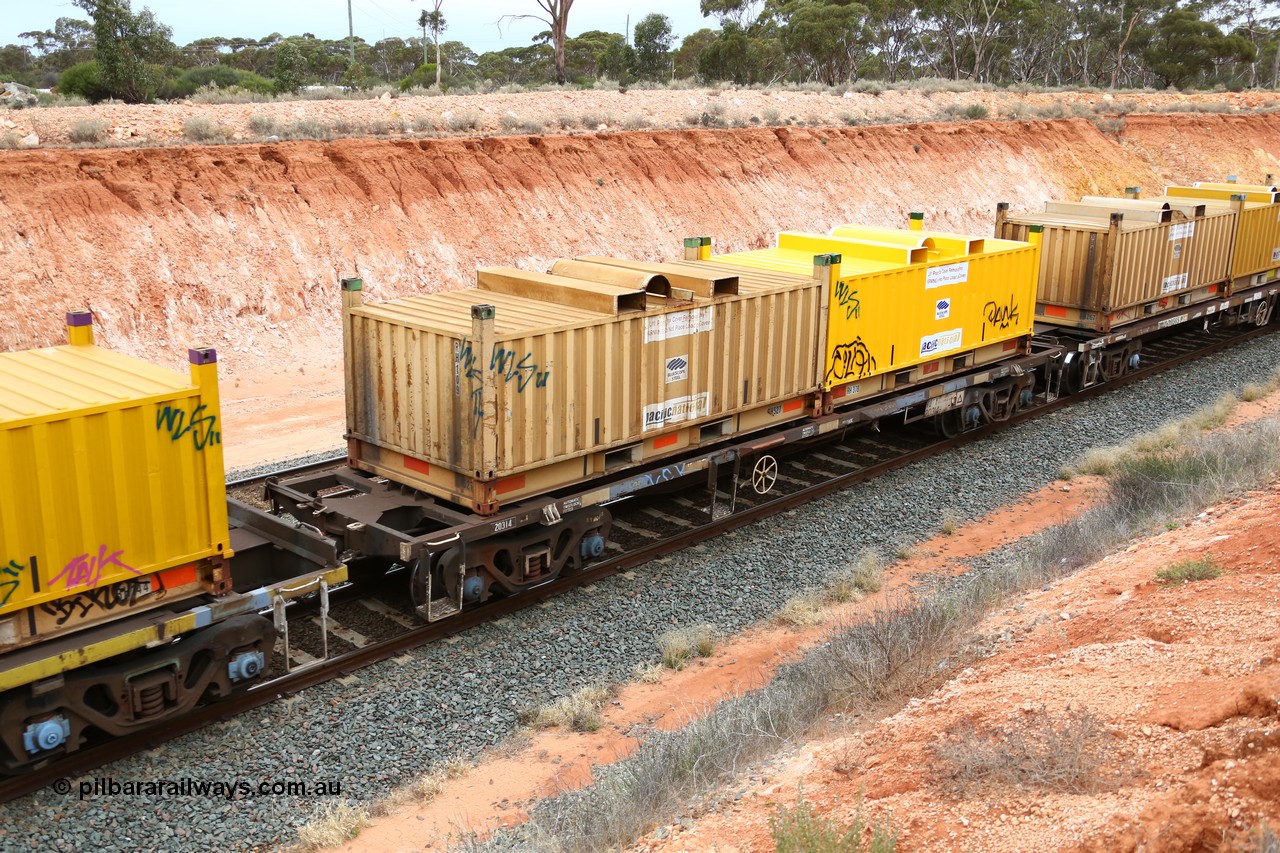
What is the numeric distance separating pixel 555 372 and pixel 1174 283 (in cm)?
1524

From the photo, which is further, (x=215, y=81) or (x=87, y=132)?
(x=215, y=81)

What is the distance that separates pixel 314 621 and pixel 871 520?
6.79 meters

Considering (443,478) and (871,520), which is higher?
(443,478)

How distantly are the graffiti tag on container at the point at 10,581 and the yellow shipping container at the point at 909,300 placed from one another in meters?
9.21

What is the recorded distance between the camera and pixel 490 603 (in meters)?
11.0

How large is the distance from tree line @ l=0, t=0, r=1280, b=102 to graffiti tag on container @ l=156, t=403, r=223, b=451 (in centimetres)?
4184

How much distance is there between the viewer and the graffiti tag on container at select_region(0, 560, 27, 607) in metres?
7.38

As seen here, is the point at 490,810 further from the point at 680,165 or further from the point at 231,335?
the point at 680,165

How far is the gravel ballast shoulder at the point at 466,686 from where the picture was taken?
775 cm

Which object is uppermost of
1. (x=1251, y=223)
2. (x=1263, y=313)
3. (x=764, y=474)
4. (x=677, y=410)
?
(x=1251, y=223)

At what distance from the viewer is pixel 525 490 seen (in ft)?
35.9

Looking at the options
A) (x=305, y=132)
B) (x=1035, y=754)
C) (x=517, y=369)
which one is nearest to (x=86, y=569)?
(x=517, y=369)

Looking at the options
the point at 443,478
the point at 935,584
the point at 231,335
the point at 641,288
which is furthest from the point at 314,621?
the point at 231,335

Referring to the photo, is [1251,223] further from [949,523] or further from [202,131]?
[202,131]
